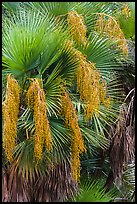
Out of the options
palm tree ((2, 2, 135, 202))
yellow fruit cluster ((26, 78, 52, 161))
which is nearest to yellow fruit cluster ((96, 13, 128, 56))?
palm tree ((2, 2, 135, 202))

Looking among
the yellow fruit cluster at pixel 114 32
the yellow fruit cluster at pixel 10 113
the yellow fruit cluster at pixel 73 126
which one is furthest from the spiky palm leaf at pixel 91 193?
the yellow fruit cluster at pixel 114 32

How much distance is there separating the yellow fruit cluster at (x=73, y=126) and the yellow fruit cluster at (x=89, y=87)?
0.17m

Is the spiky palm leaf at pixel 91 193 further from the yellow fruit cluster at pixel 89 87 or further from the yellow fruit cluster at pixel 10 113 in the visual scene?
the yellow fruit cluster at pixel 10 113

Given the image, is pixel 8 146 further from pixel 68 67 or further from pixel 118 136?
pixel 118 136

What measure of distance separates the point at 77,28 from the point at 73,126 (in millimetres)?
1168

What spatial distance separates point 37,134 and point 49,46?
43.4 inches

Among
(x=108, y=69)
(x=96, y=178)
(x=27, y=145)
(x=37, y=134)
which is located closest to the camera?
(x=37, y=134)

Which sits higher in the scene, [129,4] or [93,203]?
[129,4]

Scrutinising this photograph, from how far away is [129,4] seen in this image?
19.1 feet

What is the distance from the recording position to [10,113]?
3.85 meters

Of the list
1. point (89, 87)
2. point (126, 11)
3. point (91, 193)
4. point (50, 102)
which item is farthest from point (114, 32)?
point (91, 193)

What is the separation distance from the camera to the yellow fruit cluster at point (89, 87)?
407cm

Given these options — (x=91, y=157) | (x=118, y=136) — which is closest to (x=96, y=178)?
(x=91, y=157)

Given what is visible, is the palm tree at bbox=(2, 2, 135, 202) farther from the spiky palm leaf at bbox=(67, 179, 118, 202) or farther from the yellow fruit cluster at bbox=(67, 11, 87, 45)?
the spiky palm leaf at bbox=(67, 179, 118, 202)
